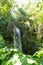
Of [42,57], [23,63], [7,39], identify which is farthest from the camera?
[7,39]

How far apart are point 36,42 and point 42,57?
53.2ft

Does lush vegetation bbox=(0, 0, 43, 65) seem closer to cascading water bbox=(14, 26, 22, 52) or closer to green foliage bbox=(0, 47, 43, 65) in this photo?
cascading water bbox=(14, 26, 22, 52)

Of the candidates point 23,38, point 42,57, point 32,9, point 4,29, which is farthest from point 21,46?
point 42,57

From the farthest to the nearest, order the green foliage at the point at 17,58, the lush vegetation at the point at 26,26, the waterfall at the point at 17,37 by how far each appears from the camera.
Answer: the waterfall at the point at 17,37 → the lush vegetation at the point at 26,26 → the green foliage at the point at 17,58

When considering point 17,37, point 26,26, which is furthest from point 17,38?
point 26,26

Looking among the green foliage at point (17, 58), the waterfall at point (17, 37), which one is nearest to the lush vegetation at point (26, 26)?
the waterfall at point (17, 37)

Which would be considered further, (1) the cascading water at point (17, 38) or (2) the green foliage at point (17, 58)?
(1) the cascading water at point (17, 38)

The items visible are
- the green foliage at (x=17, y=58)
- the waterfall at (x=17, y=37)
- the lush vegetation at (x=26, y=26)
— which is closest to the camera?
the green foliage at (x=17, y=58)

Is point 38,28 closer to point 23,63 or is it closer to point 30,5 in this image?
point 30,5

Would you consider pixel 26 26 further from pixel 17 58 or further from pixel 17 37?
pixel 17 58

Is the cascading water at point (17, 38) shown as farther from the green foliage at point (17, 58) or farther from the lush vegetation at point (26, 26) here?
the green foliage at point (17, 58)

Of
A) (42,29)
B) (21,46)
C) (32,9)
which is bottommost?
(21,46)

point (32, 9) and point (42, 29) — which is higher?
point (32, 9)

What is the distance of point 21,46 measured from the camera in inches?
721
